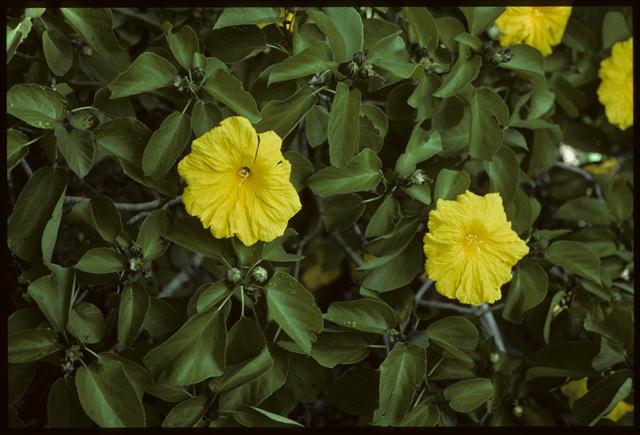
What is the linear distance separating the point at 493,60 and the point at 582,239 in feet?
1.59

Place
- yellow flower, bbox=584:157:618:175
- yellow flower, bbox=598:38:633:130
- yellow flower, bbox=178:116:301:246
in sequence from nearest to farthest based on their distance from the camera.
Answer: yellow flower, bbox=178:116:301:246 → yellow flower, bbox=598:38:633:130 → yellow flower, bbox=584:157:618:175

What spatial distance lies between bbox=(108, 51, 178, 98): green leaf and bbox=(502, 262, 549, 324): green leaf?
729 millimetres

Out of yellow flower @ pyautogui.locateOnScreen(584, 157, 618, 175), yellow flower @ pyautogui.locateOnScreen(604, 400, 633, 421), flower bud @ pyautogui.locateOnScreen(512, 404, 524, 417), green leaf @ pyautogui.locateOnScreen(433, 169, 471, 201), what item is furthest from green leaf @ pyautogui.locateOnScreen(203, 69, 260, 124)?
yellow flower @ pyautogui.locateOnScreen(584, 157, 618, 175)

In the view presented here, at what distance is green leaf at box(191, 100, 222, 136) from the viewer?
1.07m

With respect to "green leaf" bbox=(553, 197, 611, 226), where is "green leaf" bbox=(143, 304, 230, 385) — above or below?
above

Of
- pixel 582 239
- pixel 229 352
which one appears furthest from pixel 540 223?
pixel 229 352

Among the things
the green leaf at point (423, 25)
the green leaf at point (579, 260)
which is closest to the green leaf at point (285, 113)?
the green leaf at point (423, 25)

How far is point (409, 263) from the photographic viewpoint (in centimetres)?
118

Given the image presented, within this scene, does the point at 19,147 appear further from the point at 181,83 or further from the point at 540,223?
the point at 540,223

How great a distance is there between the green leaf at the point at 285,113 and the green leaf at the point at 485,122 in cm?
32

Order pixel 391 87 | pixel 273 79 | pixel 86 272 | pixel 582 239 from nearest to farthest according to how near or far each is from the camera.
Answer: pixel 273 79 < pixel 86 272 < pixel 391 87 < pixel 582 239

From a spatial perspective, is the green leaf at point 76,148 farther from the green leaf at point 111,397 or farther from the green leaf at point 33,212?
the green leaf at point 111,397

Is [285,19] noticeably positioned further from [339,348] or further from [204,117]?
[339,348]

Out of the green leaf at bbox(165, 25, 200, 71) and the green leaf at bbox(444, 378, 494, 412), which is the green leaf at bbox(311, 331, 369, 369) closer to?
the green leaf at bbox(444, 378, 494, 412)
